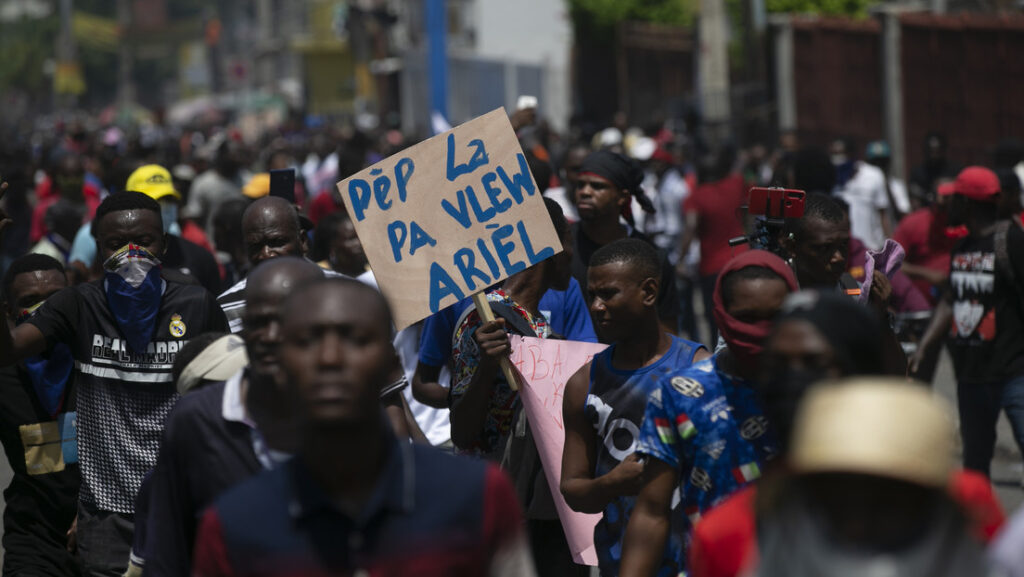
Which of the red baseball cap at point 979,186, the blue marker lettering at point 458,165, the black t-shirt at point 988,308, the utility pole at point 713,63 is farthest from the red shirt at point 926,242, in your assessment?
the utility pole at point 713,63

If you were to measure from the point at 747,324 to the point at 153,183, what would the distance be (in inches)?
205

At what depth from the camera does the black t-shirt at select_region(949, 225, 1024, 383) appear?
7.29 metres

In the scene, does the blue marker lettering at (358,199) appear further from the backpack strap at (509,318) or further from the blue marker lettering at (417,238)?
the backpack strap at (509,318)

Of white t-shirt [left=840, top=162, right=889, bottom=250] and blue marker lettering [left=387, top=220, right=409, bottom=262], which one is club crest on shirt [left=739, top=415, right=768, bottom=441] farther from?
white t-shirt [left=840, top=162, right=889, bottom=250]

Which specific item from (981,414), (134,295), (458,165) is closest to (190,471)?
(134,295)

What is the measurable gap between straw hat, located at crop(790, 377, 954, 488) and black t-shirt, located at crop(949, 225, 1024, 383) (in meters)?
5.18

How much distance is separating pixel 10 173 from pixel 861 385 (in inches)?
488

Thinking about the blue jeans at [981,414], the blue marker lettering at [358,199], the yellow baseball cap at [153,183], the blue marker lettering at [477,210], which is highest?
the blue marker lettering at [358,199]

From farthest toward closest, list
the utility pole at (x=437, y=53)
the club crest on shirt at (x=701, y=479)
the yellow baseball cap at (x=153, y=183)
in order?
the utility pole at (x=437, y=53)
the yellow baseball cap at (x=153, y=183)
the club crest on shirt at (x=701, y=479)

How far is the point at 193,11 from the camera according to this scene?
444ft

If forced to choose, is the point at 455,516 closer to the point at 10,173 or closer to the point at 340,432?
the point at 340,432

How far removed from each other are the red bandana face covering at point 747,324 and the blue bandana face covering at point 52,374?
2.51 metres

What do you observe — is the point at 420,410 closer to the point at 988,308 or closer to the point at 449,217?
the point at 449,217

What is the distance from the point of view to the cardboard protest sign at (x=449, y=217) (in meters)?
5.24
